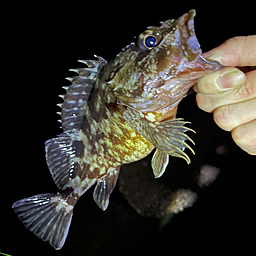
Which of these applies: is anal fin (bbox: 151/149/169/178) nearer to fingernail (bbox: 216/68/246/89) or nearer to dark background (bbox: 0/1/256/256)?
fingernail (bbox: 216/68/246/89)

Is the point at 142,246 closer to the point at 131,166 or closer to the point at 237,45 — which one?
the point at 131,166

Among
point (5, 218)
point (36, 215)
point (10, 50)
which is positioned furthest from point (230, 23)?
point (5, 218)

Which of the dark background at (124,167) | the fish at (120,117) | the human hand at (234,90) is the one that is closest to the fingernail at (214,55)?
the human hand at (234,90)

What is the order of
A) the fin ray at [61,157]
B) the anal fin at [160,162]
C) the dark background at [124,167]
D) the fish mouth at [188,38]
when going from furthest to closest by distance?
the dark background at [124,167] < the fin ray at [61,157] < the anal fin at [160,162] < the fish mouth at [188,38]

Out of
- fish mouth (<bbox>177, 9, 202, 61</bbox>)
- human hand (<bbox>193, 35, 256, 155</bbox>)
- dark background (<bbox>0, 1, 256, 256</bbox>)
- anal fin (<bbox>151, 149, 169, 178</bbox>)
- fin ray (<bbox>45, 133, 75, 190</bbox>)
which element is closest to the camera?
fish mouth (<bbox>177, 9, 202, 61</bbox>)

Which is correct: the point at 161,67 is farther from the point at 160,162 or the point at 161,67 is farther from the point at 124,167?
the point at 124,167

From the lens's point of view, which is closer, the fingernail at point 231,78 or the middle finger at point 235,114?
the fingernail at point 231,78

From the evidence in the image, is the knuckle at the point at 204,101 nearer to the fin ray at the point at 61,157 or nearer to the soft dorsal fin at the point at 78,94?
the soft dorsal fin at the point at 78,94

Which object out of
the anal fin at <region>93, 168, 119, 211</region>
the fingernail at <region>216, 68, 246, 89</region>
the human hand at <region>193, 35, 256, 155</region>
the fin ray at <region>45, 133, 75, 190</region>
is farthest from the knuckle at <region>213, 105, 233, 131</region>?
the fin ray at <region>45, 133, 75, 190</region>
